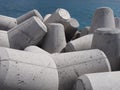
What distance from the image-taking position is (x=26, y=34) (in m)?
3.52

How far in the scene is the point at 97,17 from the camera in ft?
13.1

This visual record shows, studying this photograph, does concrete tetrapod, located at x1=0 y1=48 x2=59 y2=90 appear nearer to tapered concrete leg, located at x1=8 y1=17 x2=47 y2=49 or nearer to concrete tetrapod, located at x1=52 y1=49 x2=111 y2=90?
concrete tetrapod, located at x1=52 y1=49 x2=111 y2=90

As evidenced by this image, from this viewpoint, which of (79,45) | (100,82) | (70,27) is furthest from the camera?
(70,27)

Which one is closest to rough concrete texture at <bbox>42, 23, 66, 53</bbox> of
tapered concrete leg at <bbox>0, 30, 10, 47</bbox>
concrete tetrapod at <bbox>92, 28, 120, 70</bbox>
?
tapered concrete leg at <bbox>0, 30, 10, 47</bbox>

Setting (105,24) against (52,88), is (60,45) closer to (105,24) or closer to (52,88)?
(105,24)

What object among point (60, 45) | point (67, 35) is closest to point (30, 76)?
point (60, 45)

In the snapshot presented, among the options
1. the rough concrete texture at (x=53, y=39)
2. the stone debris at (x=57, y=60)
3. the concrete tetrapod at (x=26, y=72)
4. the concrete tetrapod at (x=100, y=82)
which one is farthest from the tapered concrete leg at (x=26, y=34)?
the concrete tetrapod at (x=100, y=82)

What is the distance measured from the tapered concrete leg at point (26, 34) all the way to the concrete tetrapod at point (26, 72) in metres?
1.19

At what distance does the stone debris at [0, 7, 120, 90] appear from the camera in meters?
2.12

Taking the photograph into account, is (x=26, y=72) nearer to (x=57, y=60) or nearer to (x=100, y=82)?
(x=57, y=60)

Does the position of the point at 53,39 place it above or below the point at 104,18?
below

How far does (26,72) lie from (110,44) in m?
1.27

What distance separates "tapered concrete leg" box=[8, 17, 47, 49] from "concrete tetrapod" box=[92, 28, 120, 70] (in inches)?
32.5

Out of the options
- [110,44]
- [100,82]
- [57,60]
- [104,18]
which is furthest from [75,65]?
[104,18]
